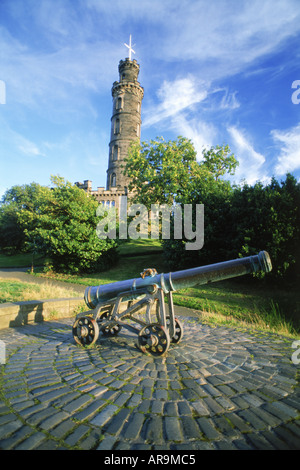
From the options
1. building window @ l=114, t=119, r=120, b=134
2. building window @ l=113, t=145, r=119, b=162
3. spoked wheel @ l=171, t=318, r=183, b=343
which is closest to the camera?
spoked wheel @ l=171, t=318, r=183, b=343

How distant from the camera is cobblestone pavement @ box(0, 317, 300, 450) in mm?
2214

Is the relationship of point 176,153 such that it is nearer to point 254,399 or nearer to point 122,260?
point 122,260

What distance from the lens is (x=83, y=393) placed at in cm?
297

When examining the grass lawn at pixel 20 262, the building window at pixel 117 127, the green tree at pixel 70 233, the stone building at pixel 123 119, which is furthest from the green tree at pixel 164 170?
the building window at pixel 117 127

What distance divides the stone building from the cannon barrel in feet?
163

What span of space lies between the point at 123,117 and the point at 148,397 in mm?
59514

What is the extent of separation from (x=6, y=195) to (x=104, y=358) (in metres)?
58.1

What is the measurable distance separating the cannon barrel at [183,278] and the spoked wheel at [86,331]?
0.38 m

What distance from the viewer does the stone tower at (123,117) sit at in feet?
178
